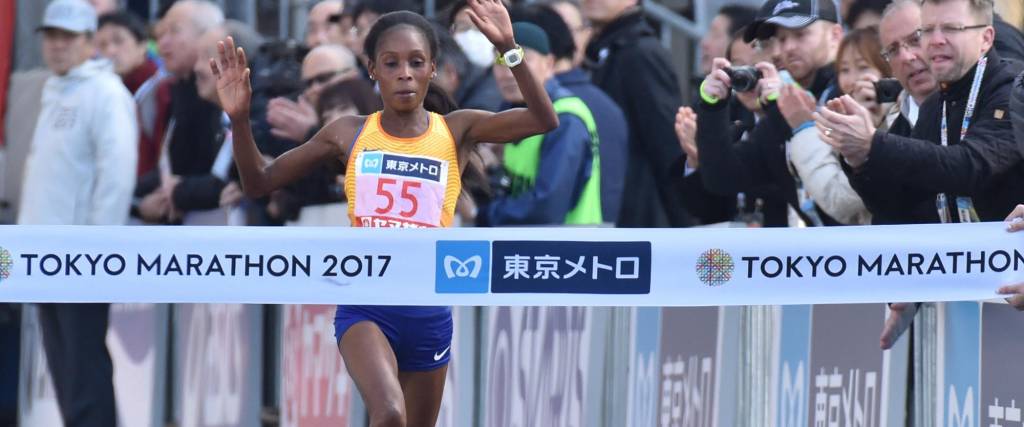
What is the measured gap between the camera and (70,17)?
1007cm

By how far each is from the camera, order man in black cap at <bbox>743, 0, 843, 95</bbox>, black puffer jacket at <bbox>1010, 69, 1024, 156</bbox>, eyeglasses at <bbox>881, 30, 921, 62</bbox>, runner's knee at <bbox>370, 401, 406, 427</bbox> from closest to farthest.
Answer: runner's knee at <bbox>370, 401, 406, 427</bbox> → black puffer jacket at <bbox>1010, 69, 1024, 156</bbox> → eyeglasses at <bbox>881, 30, 921, 62</bbox> → man in black cap at <bbox>743, 0, 843, 95</bbox>

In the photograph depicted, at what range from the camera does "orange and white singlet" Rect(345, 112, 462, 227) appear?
679 centimetres

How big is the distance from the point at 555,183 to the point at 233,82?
→ 2.37 meters

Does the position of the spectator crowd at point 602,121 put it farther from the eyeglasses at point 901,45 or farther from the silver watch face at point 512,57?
the silver watch face at point 512,57

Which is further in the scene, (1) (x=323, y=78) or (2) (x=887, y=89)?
(1) (x=323, y=78)

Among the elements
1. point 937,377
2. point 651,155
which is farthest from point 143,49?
point 937,377

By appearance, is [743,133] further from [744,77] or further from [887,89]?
[887,89]

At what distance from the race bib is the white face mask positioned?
324 centimetres

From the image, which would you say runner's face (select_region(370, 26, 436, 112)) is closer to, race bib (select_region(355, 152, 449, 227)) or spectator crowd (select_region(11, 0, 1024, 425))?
race bib (select_region(355, 152, 449, 227))

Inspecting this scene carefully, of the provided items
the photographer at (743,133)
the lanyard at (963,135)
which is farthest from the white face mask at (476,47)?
the lanyard at (963,135)

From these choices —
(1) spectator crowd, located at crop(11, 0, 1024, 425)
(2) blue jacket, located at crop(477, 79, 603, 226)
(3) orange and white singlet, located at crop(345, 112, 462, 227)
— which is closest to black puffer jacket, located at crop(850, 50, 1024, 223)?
(1) spectator crowd, located at crop(11, 0, 1024, 425)

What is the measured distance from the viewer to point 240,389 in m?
9.40

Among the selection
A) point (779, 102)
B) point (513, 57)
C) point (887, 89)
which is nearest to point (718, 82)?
point (779, 102)

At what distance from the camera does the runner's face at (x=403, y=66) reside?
675cm
